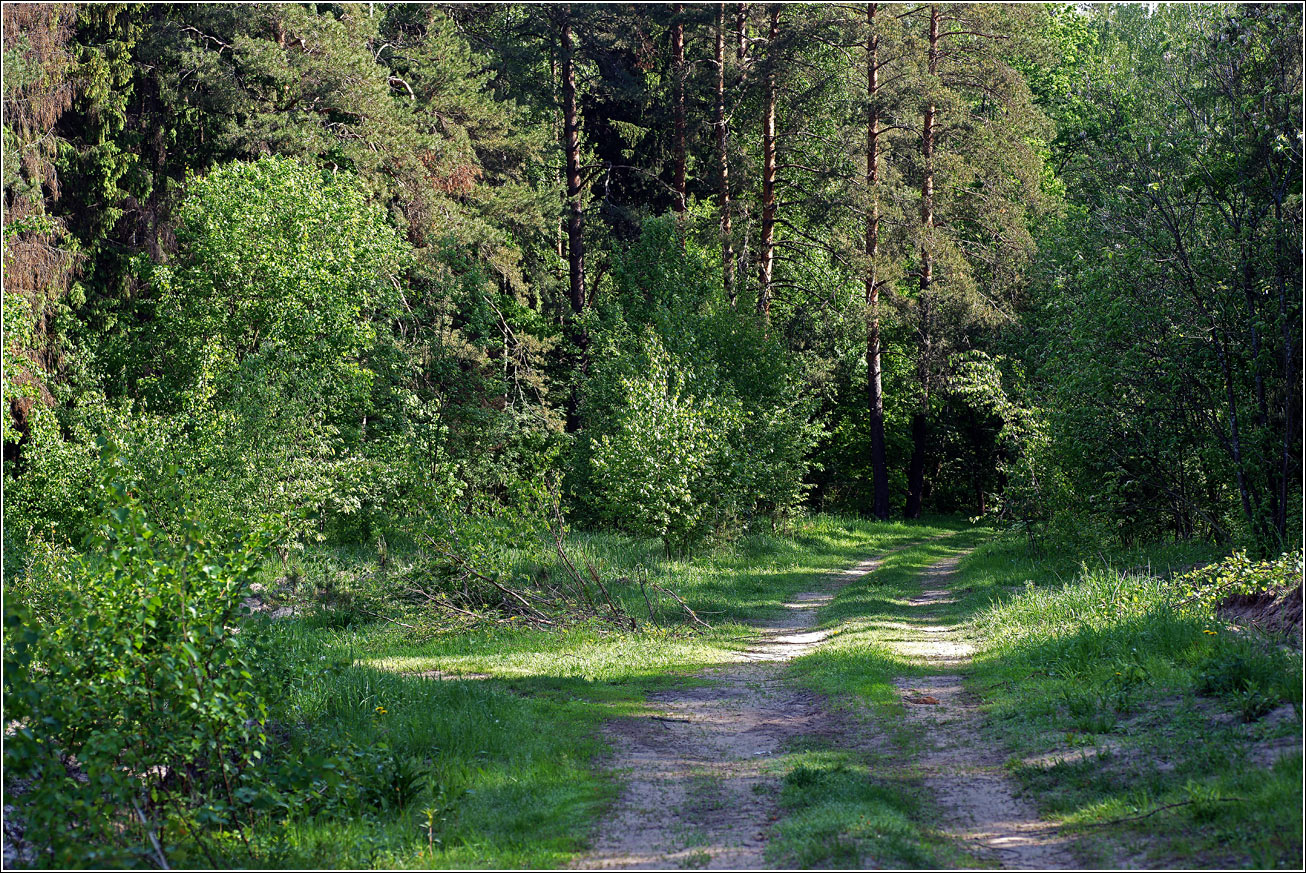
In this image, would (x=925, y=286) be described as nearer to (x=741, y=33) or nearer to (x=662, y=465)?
(x=741, y=33)

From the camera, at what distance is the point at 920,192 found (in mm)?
30844

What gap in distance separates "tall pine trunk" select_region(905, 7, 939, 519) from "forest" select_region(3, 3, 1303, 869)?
18cm

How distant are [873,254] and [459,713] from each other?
23880mm

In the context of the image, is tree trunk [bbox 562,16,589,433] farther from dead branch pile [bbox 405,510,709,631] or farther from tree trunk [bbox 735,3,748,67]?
dead branch pile [bbox 405,510,709,631]

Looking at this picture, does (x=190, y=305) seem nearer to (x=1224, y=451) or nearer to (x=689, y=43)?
(x=689, y=43)

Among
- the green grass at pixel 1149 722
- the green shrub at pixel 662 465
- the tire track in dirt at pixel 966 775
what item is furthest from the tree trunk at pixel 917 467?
the tire track in dirt at pixel 966 775

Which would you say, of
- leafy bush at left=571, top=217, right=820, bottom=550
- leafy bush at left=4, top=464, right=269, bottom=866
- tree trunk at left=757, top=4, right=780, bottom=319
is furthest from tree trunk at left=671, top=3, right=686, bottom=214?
leafy bush at left=4, top=464, right=269, bottom=866

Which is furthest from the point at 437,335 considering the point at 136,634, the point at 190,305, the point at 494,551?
the point at 136,634

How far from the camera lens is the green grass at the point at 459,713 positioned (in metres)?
6.24

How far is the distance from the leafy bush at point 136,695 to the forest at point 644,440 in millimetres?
39

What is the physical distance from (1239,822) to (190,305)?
75.5 feet

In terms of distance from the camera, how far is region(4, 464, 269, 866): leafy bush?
5789mm

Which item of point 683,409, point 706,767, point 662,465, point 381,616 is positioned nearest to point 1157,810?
point 706,767

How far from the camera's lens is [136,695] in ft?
20.6
